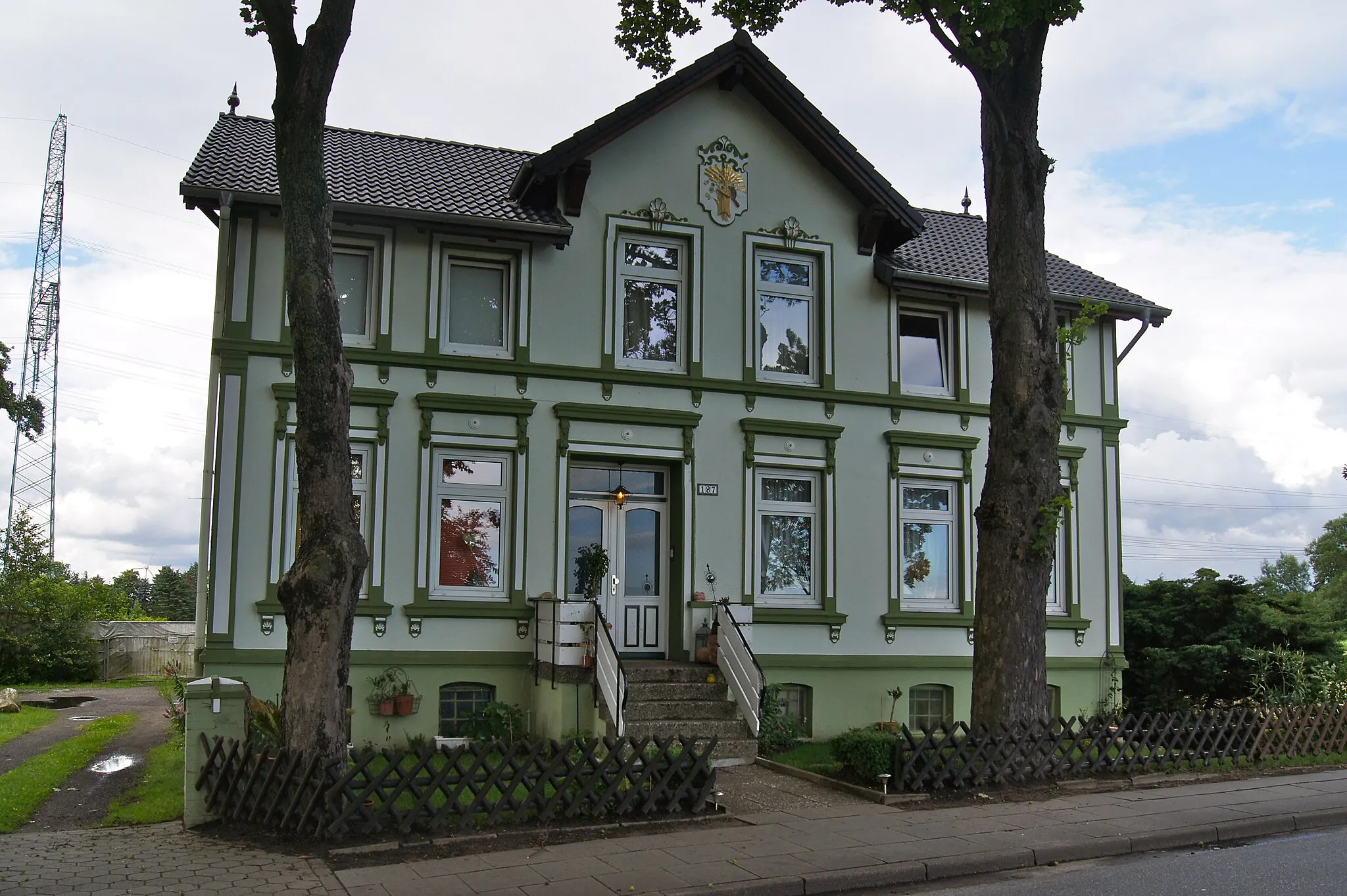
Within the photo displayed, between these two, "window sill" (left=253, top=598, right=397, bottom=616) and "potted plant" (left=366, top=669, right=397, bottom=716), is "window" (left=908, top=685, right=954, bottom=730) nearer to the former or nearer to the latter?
"potted plant" (left=366, top=669, right=397, bottom=716)

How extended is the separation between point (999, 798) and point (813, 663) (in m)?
5.37

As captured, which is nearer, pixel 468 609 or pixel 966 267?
pixel 468 609

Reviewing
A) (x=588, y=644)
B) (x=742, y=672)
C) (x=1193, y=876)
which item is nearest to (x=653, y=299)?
(x=588, y=644)

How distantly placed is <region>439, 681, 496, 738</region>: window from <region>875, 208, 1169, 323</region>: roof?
8.72 meters

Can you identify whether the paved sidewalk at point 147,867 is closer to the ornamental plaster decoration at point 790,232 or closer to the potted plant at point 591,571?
the potted plant at point 591,571

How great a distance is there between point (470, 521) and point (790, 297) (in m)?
6.03

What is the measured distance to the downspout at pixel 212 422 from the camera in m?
14.4

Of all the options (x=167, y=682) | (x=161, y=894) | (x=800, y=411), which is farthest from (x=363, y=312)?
(x=161, y=894)

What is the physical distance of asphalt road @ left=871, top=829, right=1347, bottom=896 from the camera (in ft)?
26.7

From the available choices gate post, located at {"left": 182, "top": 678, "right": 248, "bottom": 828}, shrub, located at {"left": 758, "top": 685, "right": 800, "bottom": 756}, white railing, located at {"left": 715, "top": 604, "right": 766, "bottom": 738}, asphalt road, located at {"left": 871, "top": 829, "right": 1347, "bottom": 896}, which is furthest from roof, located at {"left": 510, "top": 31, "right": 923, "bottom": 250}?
asphalt road, located at {"left": 871, "top": 829, "right": 1347, "bottom": 896}

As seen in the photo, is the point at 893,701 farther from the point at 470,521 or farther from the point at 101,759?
the point at 101,759

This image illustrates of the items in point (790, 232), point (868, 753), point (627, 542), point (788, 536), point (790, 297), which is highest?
point (790, 232)

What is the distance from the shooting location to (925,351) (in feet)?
60.4

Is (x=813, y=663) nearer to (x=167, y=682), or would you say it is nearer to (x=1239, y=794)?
(x=1239, y=794)
